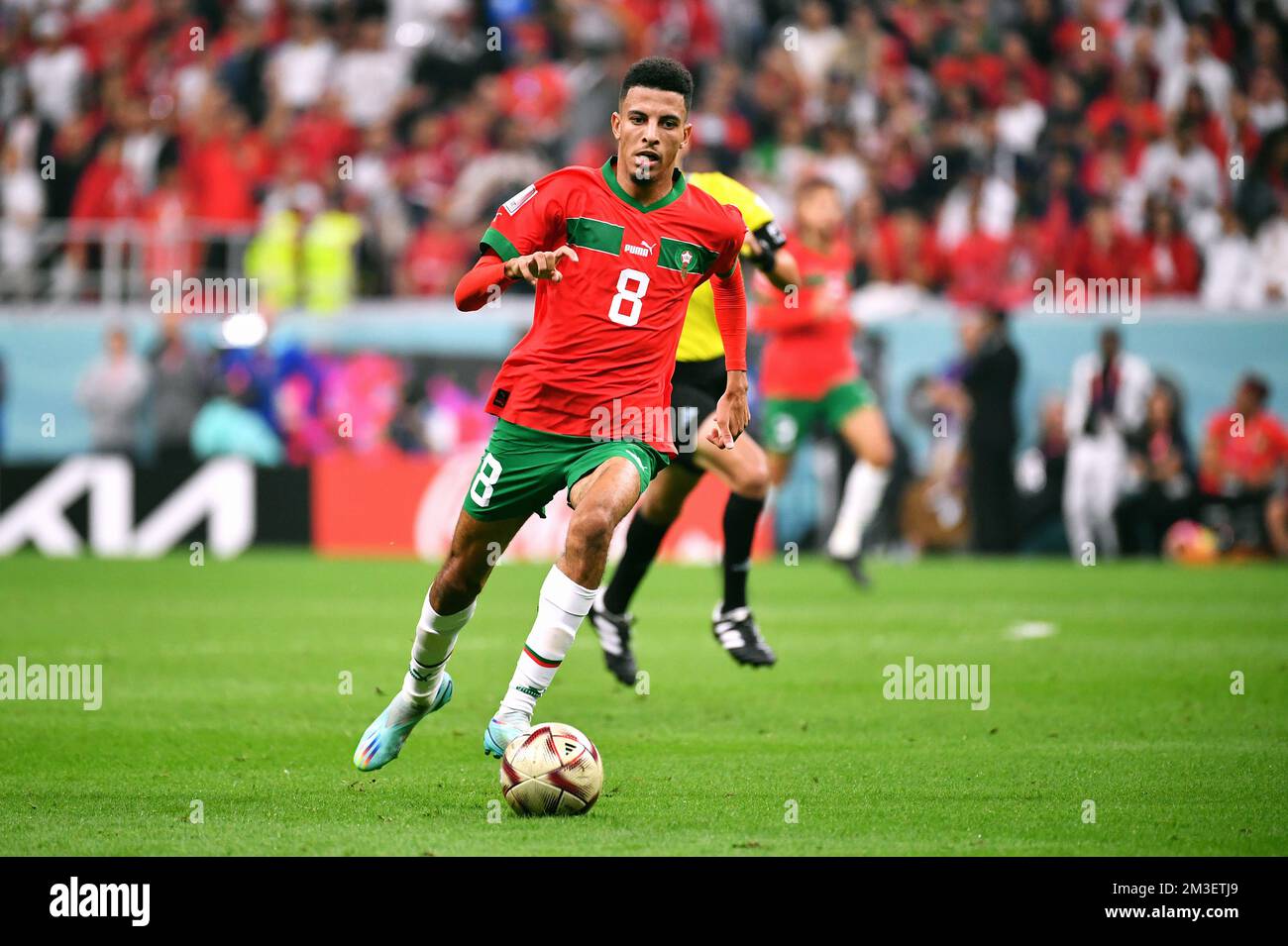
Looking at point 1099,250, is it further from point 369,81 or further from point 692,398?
point 692,398

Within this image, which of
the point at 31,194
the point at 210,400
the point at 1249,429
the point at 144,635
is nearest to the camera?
the point at 144,635

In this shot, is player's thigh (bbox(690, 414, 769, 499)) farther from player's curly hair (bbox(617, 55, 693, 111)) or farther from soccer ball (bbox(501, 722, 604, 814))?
soccer ball (bbox(501, 722, 604, 814))

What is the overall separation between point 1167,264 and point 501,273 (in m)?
14.9

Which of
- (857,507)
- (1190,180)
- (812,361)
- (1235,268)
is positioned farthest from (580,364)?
(1190,180)

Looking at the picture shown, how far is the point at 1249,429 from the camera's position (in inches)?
739

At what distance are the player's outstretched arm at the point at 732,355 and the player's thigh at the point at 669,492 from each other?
210 centimetres

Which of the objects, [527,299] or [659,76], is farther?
[527,299]

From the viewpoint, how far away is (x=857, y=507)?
1521 cm

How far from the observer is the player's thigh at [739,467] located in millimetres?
10070

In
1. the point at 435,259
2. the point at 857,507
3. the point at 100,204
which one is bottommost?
the point at 857,507

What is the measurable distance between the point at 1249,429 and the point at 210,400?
1089cm

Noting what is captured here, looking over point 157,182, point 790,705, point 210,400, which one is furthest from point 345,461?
point 790,705
